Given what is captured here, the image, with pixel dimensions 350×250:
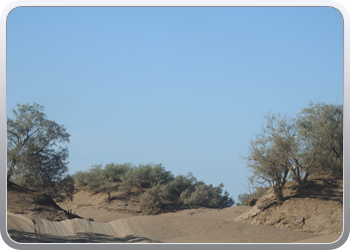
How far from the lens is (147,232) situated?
13570mm

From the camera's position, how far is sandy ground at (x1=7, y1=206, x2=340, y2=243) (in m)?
10.8

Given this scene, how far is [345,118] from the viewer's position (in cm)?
871

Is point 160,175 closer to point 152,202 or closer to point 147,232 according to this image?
point 152,202

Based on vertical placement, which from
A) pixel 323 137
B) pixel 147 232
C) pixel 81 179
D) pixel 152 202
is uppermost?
pixel 323 137

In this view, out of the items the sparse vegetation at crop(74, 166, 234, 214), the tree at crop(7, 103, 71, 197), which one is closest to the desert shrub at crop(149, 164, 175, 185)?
the sparse vegetation at crop(74, 166, 234, 214)

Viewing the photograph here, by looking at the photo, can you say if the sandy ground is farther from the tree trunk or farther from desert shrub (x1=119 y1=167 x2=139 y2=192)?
desert shrub (x1=119 y1=167 x2=139 y2=192)

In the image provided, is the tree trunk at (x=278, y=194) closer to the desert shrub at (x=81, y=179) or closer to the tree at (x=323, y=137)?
the tree at (x=323, y=137)

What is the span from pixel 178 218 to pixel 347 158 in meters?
9.25

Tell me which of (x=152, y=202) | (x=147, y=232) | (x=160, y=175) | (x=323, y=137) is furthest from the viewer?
(x=160, y=175)

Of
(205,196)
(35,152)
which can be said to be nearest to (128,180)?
(205,196)

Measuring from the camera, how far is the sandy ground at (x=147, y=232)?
1081cm

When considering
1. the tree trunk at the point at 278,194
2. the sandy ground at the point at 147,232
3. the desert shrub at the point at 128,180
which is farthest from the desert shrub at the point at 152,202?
the sandy ground at the point at 147,232
